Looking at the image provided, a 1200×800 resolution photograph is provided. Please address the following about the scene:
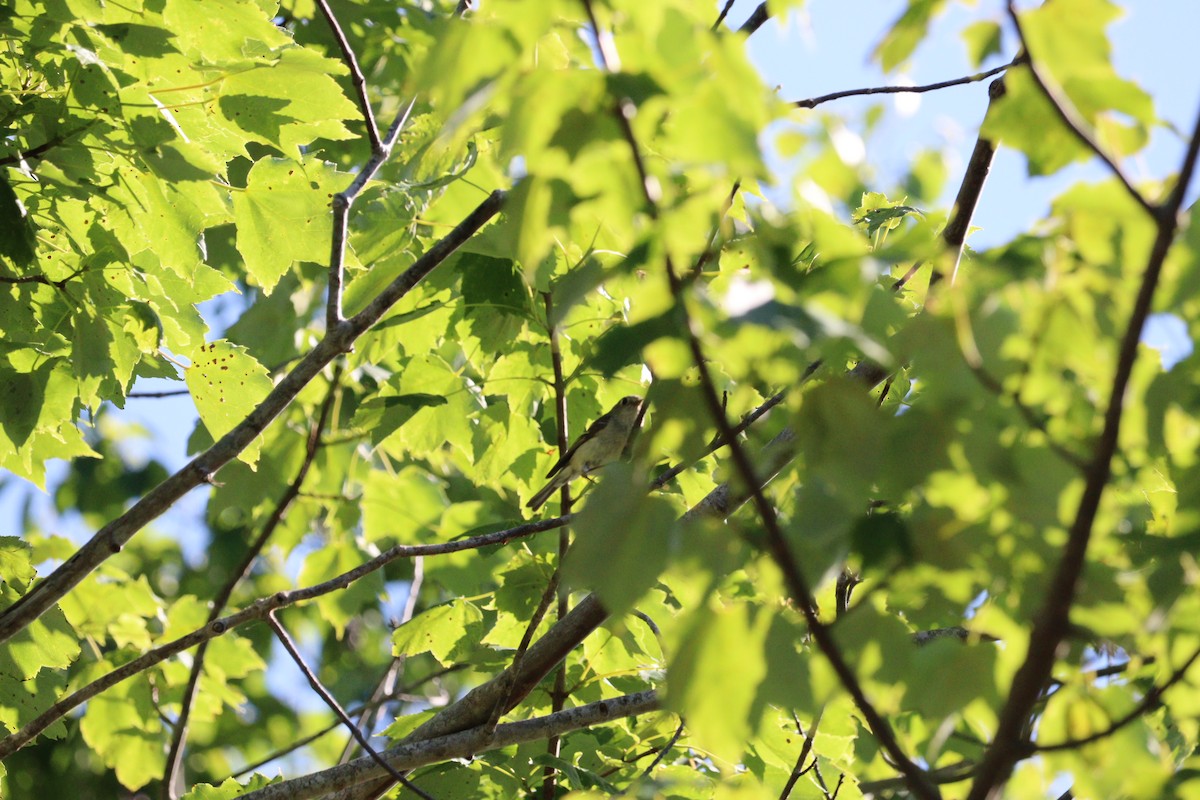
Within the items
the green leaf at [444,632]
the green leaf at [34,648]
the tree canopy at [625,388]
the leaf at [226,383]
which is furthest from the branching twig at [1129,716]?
A: the green leaf at [34,648]

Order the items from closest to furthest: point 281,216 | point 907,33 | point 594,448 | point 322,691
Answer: point 907,33
point 322,691
point 281,216
point 594,448

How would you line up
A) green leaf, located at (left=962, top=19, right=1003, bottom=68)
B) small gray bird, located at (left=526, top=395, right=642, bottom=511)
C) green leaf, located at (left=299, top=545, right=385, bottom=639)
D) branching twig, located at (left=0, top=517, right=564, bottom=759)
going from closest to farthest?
green leaf, located at (left=962, top=19, right=1003, bottom=68) < branching twig, located at (left=0, top=517, right=564, bottom=759) < small gray bird, located at (left=526, top=395, right=642, bottom=511) < green leaf, located at (left=299, top=545, right=385, bottom=639)

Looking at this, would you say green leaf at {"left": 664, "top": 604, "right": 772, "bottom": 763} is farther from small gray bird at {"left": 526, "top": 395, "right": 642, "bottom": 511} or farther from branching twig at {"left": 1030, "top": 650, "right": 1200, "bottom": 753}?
small gray bird at {"left": 526, "top": 395, "right": 642, "bottom": 511}

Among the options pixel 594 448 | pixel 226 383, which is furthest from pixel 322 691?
pixel 594 448

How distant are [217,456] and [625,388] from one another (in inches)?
61.2

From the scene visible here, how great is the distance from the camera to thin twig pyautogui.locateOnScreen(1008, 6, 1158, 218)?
127 cm

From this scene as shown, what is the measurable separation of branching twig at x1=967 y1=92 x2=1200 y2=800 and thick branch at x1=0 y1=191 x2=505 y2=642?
1.90 m

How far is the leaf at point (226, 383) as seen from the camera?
10.7 ft

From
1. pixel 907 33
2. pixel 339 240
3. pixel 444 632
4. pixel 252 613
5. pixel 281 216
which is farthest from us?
pixel 444 632

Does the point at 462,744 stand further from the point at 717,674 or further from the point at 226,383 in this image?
the point at 717,674

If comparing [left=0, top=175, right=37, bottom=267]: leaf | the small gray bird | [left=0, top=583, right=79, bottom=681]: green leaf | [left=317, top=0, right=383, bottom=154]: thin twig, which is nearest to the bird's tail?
the small gray bird

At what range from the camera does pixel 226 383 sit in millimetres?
3299

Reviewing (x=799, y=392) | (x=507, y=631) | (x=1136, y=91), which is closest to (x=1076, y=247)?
(x=1136, y=91)

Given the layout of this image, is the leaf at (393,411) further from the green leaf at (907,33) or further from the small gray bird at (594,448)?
the green leaf at (907,33)
